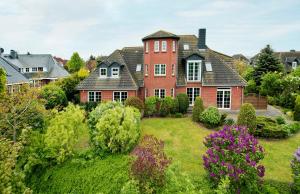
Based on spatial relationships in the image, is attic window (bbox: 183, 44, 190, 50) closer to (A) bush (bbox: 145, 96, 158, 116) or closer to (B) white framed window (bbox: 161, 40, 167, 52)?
(B) white framed window (bbox: 161, 40, 167, 52)

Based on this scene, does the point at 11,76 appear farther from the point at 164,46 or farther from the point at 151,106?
the point at 164,46

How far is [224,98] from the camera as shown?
1038 inches

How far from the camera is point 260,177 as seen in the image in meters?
10.8

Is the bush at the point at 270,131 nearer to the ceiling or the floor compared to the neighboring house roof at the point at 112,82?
nearer to the floor

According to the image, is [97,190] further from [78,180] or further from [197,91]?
[197,91]

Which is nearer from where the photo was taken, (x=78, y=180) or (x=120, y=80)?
(x=78, y=180)

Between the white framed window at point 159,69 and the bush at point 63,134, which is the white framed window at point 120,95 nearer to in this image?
the white framed window at point 159,69

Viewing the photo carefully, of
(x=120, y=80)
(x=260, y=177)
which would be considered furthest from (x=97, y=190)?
(x=120, y=80)

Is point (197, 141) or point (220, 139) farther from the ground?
point (220, 139)

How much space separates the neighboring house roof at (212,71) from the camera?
85.1ft

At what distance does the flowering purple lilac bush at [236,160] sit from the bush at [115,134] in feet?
14.8

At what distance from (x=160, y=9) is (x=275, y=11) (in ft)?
31.8

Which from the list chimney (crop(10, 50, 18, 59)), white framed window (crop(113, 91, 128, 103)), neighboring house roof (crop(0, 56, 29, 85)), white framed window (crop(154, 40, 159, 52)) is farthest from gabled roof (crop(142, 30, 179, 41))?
chimney (crop(10, 50, 18, 59))

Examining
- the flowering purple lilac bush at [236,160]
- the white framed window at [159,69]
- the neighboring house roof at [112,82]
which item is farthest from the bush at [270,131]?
the neighboring house roof at [112,82]
